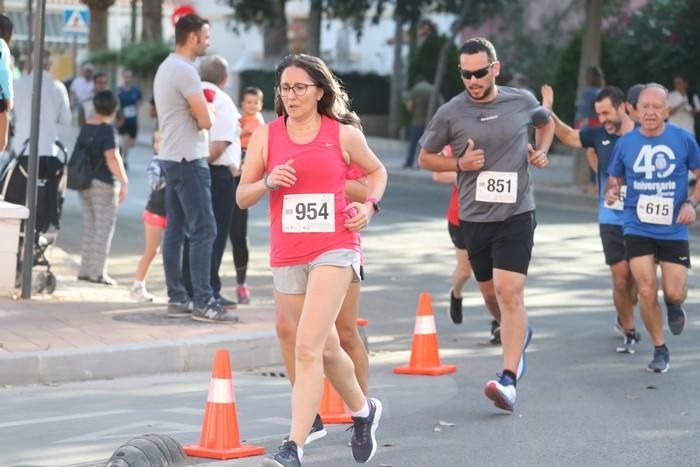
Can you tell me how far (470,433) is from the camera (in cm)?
778

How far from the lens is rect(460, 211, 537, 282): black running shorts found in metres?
8.60

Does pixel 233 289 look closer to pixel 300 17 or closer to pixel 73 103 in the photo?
pixel 73 103

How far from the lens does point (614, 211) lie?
421 inches

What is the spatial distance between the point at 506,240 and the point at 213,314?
2.67 m

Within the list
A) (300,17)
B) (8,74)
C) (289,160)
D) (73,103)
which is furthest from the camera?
(300,17)

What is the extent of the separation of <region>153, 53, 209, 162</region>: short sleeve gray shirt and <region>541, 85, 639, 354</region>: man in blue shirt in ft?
8.02

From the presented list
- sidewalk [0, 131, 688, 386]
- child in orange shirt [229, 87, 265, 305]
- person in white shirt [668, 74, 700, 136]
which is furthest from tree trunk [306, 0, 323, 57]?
sidewalk [0, 131, 688, 386]

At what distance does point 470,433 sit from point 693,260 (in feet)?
28.3

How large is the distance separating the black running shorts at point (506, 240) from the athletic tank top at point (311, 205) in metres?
1.84

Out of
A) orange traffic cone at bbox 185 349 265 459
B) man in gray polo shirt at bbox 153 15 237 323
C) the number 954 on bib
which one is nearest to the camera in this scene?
the number 954 on bib

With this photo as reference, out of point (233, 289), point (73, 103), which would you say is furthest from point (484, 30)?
point (233, 289)

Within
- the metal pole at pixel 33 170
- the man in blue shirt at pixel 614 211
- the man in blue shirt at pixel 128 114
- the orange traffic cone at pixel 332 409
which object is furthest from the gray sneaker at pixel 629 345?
the man in blue shirt at pixel 128 114

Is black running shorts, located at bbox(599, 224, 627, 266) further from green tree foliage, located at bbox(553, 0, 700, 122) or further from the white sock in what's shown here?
green tree foliage, located at bbox(553, 0, 700, 122)

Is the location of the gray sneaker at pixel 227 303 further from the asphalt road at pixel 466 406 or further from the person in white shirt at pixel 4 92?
the person in white shirt at pixel 4 92
